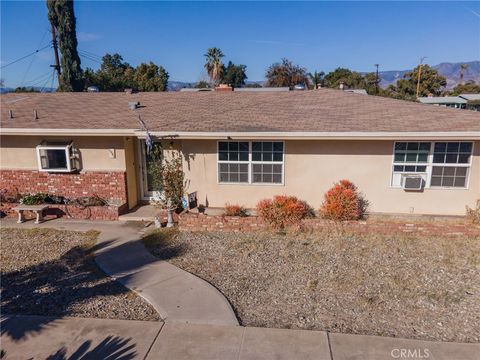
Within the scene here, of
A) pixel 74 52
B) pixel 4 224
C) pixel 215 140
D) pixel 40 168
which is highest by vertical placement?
pixel 74 52

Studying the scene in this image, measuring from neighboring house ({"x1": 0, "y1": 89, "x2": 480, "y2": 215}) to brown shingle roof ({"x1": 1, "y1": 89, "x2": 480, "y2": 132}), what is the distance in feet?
0.16

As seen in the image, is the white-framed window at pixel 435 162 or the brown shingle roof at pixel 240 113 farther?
the brown shingle roof at pixel 240 113

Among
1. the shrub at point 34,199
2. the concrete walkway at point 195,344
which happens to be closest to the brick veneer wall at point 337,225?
the concrete walkway at point 195,344

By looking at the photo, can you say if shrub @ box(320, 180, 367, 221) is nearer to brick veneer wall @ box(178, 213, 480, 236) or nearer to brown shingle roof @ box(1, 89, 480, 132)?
brick veneer wall @ box(178, 213, 480, 236)

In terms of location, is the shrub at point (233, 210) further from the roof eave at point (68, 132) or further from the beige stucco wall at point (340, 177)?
the roof eave at point (68, 132)

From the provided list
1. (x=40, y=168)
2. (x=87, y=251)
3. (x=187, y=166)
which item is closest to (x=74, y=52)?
(x=40, y=168)

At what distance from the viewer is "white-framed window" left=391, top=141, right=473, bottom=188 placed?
970cm

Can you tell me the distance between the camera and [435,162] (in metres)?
9.81

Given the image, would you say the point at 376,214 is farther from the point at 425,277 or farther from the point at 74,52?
the point at 74,52

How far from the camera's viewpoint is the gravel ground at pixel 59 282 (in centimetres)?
597

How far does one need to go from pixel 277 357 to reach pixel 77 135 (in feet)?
29.1

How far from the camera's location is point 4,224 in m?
10.5

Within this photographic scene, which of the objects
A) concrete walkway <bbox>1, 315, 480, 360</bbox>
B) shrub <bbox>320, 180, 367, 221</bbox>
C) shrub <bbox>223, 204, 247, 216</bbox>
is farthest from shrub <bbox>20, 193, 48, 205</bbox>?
shrub <bbox>320, 180, 367, 221</bbox>

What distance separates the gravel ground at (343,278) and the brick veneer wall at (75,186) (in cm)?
239
